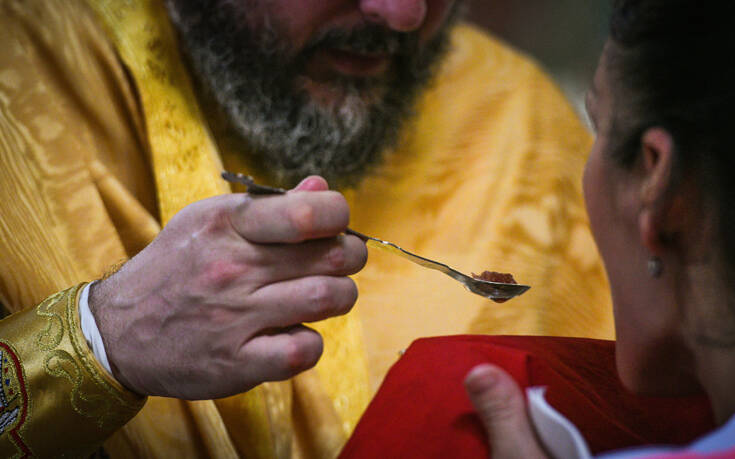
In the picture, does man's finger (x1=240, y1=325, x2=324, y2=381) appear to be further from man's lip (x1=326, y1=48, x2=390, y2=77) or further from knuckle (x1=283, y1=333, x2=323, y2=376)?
man's lip (x1=326, y1=48, x2=390, y2=77)

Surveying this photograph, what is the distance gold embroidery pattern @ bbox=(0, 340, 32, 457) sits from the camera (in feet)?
2.34

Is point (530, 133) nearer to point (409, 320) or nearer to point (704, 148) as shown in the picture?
point (409, 320)

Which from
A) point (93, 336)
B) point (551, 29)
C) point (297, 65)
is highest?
point (297, 65)

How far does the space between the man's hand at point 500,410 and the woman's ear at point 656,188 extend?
14 cm

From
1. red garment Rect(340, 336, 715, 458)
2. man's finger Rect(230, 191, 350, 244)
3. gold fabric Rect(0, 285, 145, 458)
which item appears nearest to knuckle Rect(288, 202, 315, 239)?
man's finger Rect(230, 191, 350, 244)

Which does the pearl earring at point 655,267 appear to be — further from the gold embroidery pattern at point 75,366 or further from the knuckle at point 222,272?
the gold embroidery pattern at point 75,366

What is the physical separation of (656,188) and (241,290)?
1.13 feet

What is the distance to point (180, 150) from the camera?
101 centimetres

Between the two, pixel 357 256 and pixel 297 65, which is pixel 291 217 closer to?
pixel 357 256

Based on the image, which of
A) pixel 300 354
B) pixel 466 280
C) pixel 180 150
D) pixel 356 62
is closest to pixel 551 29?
pixel 356 62

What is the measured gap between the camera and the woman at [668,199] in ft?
1.60

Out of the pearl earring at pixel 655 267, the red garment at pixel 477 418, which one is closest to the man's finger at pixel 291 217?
the red garment at pixel 477 418

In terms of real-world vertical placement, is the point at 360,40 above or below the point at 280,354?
above

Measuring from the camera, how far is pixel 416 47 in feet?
3.94
